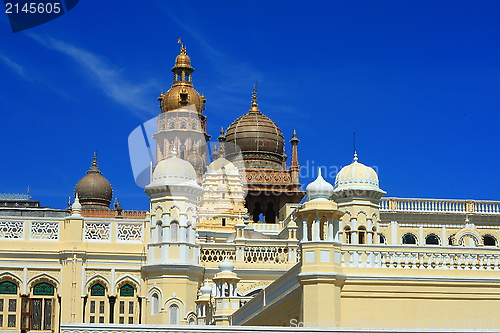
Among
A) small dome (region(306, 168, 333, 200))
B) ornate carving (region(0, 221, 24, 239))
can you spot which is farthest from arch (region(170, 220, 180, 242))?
small dome (region(306, 168, 333, 200))

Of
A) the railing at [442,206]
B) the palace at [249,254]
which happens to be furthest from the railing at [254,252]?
the railing at [442,206]

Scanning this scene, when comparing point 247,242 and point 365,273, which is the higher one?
point 247,242

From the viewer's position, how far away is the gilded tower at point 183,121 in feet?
193

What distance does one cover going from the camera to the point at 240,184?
51125 mm

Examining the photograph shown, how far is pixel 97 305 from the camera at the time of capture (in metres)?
34.8

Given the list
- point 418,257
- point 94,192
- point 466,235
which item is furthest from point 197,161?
point 418,257

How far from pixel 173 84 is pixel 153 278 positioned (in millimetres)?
29139

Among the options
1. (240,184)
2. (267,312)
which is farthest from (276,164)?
(267,312)

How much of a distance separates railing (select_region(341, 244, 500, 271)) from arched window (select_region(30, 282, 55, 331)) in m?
17.1

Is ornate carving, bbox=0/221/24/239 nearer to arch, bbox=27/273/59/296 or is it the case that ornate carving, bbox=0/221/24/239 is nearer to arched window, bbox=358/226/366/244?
arch, bbox=27/273/59/296

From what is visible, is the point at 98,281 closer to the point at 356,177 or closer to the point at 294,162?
the point at 356,177

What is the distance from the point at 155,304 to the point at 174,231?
2733 mm

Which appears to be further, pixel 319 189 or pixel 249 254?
pixel 249 254

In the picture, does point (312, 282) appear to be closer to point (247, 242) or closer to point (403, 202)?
point (247, 242)
